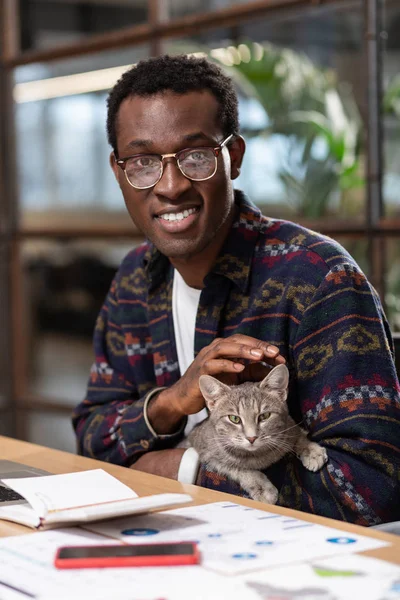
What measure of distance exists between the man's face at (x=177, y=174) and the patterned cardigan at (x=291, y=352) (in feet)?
0.31

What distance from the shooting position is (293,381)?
5.86 feet

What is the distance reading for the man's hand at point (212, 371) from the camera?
5.20ft

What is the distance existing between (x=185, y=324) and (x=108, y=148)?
75.1 inches

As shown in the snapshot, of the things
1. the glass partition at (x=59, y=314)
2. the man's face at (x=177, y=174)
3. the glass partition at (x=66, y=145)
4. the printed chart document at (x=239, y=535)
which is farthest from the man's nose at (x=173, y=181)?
the glass partition at (x=59, y=314)

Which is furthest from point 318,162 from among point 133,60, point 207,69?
point 207,69

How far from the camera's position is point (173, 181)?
5.92 feet

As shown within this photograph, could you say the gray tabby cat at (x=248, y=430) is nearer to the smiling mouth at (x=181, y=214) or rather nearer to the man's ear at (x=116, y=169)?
the smiling mouth at (x=181, y=214)

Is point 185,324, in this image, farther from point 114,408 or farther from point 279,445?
point 279,445

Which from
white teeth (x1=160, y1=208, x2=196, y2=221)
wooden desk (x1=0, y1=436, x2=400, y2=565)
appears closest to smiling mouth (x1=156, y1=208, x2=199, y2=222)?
white teeth (x1=160, y1=208, x2=196, y2=221)

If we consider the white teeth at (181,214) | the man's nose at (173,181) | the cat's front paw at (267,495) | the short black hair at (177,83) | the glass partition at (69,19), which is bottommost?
the cat's front paw at (267,495)

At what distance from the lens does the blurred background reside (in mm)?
2885

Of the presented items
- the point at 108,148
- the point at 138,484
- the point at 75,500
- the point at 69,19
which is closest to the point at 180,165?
the point at 138,484

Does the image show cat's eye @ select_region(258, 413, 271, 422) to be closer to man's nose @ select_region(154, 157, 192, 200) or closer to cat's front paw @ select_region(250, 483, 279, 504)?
cat's front paw @ select_region(250, 483, 279, 504)

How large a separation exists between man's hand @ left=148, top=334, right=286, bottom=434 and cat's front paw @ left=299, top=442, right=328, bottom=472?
0.58 ft
